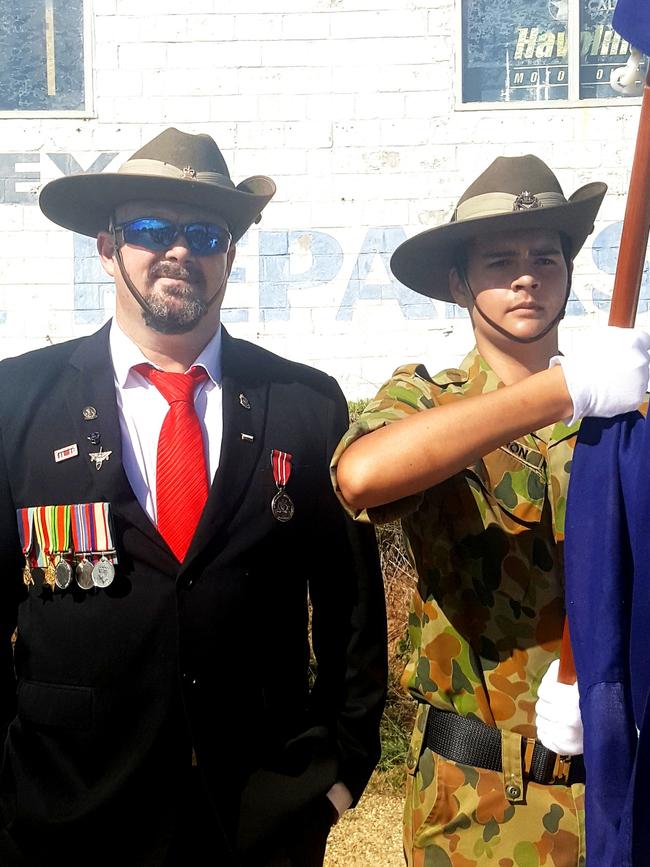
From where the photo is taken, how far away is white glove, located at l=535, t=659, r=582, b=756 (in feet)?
6.97

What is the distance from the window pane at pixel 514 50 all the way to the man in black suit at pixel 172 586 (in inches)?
236

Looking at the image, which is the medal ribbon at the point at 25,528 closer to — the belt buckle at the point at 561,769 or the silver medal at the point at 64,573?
the silver medal at the point at 64,573

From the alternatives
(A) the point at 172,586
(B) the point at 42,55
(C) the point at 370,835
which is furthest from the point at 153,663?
(B) the point at 42,55

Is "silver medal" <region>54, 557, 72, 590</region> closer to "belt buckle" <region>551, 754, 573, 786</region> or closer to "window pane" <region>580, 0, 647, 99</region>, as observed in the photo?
"belt buckle" <region>551, 754, 573, 786</region>

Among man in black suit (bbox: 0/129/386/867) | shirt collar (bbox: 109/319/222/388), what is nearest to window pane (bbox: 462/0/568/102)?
man in black suit (bbox: 0/129/386/867)

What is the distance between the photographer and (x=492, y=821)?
234 cm

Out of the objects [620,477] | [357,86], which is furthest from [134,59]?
[620,477]

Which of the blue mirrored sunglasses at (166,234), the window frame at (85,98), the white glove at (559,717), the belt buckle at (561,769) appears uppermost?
the window frame at (85,98)

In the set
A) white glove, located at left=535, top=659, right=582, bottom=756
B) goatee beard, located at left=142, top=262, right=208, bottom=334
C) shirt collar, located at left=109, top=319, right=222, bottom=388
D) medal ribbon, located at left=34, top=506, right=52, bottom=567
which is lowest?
white glove, located at left=535, top=659, right=582, bottom=756

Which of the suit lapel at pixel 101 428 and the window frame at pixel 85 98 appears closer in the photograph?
the suit lapel at pixel 101 428

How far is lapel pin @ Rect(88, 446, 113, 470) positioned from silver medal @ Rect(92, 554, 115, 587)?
0.22 meters

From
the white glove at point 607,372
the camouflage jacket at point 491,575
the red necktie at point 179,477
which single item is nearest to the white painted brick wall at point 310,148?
the red necktie at point 179,477

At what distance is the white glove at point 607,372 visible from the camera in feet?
6.39

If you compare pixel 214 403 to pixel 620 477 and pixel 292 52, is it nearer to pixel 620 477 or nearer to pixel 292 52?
pixel 620 477
